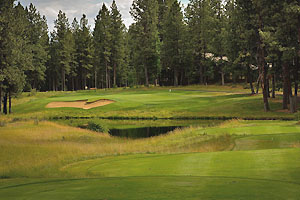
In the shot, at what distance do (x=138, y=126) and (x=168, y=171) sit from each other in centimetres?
2834

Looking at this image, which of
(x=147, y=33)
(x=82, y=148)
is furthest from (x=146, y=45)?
(x=82, y=148)

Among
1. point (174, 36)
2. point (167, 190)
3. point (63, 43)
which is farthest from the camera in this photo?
point (63, 43)

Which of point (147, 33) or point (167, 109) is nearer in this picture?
point (167, 109)

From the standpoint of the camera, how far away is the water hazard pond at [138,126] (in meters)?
34.3

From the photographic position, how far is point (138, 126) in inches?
1572

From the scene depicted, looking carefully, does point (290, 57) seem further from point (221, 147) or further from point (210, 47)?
point (210, 47)

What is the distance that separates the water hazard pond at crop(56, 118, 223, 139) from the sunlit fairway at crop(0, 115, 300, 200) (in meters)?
9.23

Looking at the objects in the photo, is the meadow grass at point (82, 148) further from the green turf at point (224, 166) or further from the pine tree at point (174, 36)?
the pine tree at point (174, 36)

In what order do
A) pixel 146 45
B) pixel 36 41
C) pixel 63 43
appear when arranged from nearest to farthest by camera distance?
pixel 146 45 → pixel 36 41 → pixel 63 43

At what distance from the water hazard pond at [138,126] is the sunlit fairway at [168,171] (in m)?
9.23

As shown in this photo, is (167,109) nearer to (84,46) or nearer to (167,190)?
(167,190)

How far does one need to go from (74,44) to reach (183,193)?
9835 cm

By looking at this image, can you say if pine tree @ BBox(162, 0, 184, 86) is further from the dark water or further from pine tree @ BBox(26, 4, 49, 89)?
the dark water

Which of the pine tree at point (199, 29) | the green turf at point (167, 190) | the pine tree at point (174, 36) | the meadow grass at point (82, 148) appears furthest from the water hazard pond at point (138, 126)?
the pine tree at point (199, 29)
